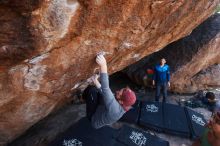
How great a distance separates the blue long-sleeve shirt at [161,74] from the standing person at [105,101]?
2701 millimetres

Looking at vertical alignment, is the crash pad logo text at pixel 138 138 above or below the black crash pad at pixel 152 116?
below

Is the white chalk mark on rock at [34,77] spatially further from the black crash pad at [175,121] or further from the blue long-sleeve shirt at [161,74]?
the blue long-sleeve shirt at [161,74]

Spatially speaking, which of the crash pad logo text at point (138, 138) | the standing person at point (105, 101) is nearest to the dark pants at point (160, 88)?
the crash pad logo text at point (138, 138)

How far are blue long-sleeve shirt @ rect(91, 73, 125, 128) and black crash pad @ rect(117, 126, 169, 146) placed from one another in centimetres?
156

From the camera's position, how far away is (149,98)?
26.1ft

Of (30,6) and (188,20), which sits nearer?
(30,6)

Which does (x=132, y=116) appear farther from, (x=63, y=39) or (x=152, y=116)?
(x=63, y=39)

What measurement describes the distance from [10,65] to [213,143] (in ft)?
8.09

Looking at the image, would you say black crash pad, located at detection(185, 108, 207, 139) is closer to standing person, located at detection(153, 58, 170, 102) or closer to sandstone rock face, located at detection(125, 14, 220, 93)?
standing person, located at detection(153, 58, 170, 102)

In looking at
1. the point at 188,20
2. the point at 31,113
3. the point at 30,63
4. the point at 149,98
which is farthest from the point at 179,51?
the point at 30,63

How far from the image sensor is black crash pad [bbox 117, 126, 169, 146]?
18.8ft

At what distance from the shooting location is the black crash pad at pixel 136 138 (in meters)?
5.73

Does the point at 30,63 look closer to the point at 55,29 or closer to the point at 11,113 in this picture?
the point at 55,29

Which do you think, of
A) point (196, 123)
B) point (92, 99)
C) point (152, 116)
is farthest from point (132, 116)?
point (92, 99)
